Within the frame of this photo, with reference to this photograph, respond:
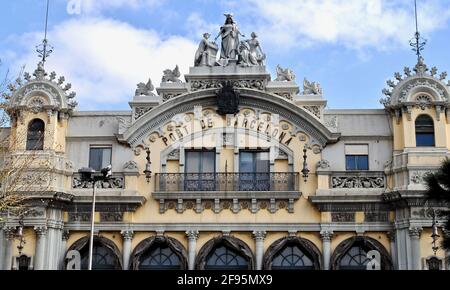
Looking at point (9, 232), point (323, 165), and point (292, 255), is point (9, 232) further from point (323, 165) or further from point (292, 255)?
point (323, 165)

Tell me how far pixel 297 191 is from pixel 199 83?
6303 mm

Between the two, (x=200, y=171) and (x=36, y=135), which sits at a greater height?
(x=36, y=135)

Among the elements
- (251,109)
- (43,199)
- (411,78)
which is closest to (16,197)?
(43,199)

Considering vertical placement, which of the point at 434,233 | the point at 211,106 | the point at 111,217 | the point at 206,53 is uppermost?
the point at 206,53

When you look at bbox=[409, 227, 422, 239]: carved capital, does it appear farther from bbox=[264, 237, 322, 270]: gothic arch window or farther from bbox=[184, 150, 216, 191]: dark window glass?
bbox=[184, 150, 216, 191]: dark window glass

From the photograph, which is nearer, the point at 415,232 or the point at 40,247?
the point at 415,232

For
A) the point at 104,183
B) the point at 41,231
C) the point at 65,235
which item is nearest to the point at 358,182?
the point at 104,183

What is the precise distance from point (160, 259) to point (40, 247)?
4.81 meters

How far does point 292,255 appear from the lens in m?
29.6

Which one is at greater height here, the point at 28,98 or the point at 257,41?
the point at 257,41
